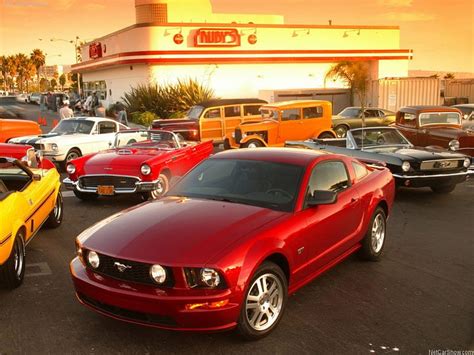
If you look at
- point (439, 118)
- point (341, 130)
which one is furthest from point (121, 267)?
point (341, 130)

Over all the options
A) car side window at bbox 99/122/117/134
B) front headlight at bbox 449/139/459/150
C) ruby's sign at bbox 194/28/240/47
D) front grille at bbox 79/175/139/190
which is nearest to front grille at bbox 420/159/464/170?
front headlight at bbox 449/139/459/150

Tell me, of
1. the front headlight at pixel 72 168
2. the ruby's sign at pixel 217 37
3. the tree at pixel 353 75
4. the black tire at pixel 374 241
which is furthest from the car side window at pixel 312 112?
the ruby's sign at pixel 217 37

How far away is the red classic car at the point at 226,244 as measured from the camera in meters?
4.05

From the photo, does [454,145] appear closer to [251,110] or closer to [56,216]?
[56,216]

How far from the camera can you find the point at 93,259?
4.44 metres

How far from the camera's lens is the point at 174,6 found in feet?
147

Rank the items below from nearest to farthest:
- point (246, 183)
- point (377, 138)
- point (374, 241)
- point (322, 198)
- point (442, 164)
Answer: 1. point (322, 198)
2. point (246, 183)
3. point (374, 241)
4. point (442, 164)
5. point (377, 138)

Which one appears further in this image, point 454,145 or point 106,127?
point 106,127

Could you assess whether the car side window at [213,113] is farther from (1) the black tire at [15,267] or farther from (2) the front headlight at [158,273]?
(2) the front headlight at [158,273]

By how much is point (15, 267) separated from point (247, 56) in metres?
31.6

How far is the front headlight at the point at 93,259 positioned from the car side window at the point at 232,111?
15897 mm

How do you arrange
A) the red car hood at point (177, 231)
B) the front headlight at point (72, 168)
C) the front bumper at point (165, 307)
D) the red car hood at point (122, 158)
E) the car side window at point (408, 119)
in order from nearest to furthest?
the front bumper at point (165, 307)
the red car hood at point (177, 231)
the red car hood at point (122, 158)
the front headlight at point (72, 168)
the car side window at point (408, 119)

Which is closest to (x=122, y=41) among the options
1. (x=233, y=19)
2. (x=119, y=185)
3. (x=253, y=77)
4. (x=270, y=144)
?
(x=253, y=77)

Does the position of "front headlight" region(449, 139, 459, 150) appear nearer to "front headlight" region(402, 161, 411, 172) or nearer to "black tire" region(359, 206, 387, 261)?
"front headlight" region(402, 161, 411, 172)
